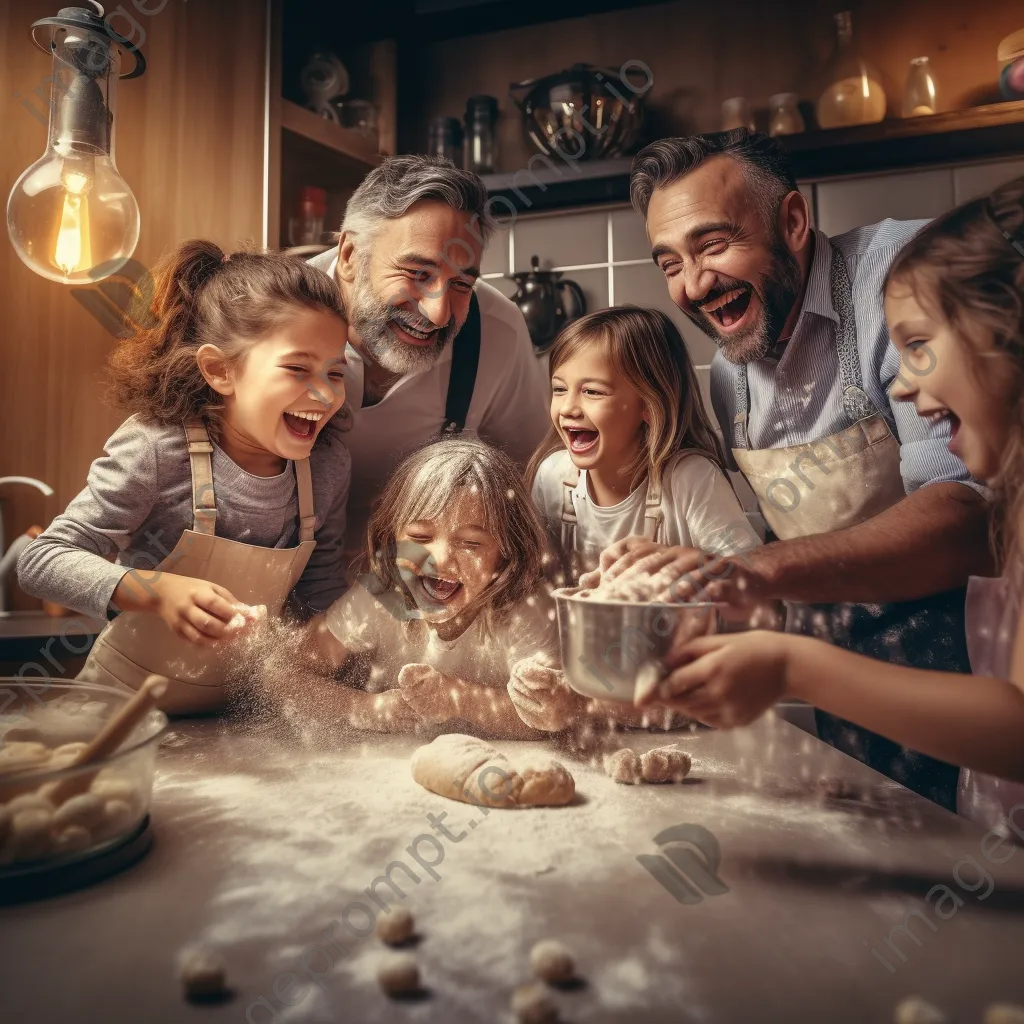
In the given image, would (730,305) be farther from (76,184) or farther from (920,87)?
(76,184)

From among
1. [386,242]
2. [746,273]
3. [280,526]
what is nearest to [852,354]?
[746,273]

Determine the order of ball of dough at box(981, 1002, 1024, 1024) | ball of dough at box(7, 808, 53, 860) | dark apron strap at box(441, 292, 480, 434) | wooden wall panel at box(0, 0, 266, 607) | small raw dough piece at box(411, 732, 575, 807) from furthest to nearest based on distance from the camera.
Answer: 1. wooden wall panel at box(0, 0, 266, 607)
2. dark apron strap at box(441, 292, 480, 434)
3. small raw dough piece at box(411, 732, 575, 807)
4. ball of dough at box(7, 808, 53, 860)
5. ball of dough at box(981, 1002, 1024, 1024)

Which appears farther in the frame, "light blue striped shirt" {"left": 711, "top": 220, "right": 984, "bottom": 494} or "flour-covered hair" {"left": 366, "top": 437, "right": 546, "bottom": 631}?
"flour-covered hair" {"left": 366, "top": 437, "right": 546, "bottom": 631}

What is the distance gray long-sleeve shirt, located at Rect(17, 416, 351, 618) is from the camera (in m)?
0.79

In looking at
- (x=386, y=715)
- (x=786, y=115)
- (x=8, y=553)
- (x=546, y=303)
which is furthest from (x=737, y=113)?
(x=8, y=553)

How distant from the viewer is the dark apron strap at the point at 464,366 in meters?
0.96

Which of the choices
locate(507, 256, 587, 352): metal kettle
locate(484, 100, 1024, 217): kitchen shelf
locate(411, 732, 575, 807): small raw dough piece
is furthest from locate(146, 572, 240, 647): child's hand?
locate(484, 100, 1024, 217): kitchen shelf

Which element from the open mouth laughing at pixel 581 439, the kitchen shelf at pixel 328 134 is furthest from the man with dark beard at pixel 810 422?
the kitchen shelf at pixel 328 134

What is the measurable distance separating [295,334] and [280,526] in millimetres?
205

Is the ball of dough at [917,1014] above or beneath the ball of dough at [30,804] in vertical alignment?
beneath

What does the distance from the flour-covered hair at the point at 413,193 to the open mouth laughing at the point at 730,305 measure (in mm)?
280

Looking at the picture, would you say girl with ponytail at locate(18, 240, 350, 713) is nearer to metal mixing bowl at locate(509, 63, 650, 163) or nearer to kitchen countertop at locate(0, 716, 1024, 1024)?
kitchen countertop at locate(0, 716, 1024, 1024)

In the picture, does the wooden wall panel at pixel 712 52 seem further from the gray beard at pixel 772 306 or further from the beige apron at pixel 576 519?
the beige apron at pixel 576 519

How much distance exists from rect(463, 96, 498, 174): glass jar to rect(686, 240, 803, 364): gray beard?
609 millimetres
